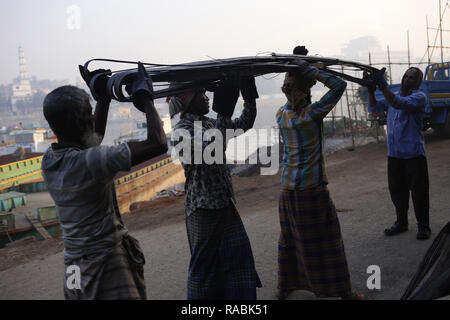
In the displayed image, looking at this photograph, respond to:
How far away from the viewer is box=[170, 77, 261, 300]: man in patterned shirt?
262 centimetres

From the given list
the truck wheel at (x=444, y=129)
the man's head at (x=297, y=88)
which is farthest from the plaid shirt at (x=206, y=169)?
the truck wheel at (x=444, y=129)

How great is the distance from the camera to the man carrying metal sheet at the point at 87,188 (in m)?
1.73

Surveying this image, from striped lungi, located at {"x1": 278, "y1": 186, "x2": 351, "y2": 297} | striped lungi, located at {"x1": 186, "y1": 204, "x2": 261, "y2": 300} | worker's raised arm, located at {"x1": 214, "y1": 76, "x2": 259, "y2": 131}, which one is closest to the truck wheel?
striped lungi, located at {"x1": 278, "y1": 186, "x2": 351, "y2": 297}

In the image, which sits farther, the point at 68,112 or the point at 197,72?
the point at 197,72

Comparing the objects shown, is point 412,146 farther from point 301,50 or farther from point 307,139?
point 301,50

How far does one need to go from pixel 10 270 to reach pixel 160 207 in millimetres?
3906

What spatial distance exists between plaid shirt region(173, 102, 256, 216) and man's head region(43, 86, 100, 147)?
83 cm

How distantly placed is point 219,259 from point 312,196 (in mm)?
856

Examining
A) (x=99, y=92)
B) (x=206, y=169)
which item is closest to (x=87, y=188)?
(x=99, y=92)

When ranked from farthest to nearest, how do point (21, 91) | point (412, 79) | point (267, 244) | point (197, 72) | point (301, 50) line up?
point (21, 91) < point (267, 244) < point (412, 79) < point (301, 50) < point (197, 72)

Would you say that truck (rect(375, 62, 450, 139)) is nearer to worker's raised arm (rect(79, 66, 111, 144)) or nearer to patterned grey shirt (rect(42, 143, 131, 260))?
worker's raised arm (rect(79, 66, 111, 144))

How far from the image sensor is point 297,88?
3.00 meters

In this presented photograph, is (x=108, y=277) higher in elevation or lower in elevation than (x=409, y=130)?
lower
